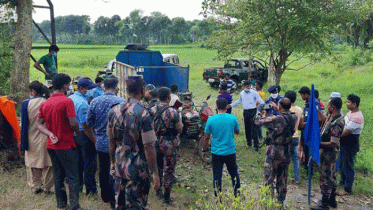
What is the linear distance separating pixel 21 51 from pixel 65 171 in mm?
3426

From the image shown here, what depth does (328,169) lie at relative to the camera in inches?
195

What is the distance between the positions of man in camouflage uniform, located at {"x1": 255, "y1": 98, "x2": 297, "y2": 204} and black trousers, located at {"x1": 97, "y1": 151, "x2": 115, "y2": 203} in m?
2.20

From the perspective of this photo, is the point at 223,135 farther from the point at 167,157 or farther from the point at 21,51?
the point at 21,51

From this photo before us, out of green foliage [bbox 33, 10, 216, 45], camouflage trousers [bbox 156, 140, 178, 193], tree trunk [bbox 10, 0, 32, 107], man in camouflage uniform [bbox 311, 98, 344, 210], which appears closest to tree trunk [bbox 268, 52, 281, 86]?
man in camouflage uniform [bbox 311, 98, 344, 210]

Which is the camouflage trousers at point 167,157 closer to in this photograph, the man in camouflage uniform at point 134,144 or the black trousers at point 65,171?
the black trousers at point 65,171

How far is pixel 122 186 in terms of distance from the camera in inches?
137

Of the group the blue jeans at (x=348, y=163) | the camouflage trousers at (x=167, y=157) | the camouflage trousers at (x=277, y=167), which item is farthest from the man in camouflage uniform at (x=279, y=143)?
the blue jeans at (x=348, y=163)

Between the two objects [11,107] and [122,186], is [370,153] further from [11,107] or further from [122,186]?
[11,107]

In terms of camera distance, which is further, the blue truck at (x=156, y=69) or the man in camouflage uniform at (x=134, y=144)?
the blue truck at (x=156, y=69)

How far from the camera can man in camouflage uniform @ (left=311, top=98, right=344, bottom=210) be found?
480cm

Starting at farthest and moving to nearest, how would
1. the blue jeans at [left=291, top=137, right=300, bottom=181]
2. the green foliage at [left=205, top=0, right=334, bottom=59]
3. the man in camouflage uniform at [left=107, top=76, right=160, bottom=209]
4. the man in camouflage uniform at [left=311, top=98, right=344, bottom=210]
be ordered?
the green foliage at [left=205, top=0, right=334, bottom=59] → the blue jeans at [left=291, top=137, right=300, bottom=181] → the man in camouflage uniform at [left=311, top=98, right=344, bottom=210] → the man in camouflage uniform at [left=107, top=76, right=160, bottom=209]

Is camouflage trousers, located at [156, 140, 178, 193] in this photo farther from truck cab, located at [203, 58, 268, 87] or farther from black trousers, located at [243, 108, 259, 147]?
truck cab, located at [203, 58, 268, 87]

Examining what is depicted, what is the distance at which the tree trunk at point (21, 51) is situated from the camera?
6.43 metres

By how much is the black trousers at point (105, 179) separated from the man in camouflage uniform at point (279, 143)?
220 cm
